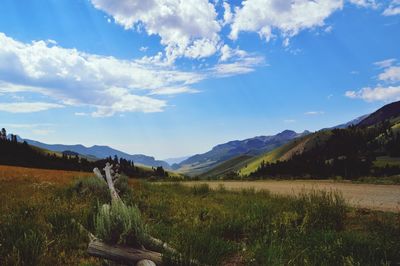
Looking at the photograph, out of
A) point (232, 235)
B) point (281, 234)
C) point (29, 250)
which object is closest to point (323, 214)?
point (281, 234)

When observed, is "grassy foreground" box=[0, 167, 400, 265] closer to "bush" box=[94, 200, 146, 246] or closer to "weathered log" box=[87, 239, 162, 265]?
"weathered log" box=[87, 239, 162, 265]

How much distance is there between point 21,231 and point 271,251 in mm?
4811

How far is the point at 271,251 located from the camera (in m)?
6.82

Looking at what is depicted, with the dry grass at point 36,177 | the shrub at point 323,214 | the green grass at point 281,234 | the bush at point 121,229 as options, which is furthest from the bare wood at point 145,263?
the dry grass at point 36,177

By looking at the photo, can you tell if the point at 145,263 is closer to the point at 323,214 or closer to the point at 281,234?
the point at 281,234

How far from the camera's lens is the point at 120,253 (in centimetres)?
568

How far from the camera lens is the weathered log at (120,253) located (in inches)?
223

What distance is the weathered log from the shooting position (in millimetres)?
5668

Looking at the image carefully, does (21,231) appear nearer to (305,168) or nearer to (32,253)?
(32,253)

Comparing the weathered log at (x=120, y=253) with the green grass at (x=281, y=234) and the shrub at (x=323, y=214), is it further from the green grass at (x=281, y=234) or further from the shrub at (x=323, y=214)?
the shrub at (x=323, y=214)

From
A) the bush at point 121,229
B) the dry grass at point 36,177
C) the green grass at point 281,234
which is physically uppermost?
the dry grass at point 36,177

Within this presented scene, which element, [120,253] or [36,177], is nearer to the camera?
[120,253]

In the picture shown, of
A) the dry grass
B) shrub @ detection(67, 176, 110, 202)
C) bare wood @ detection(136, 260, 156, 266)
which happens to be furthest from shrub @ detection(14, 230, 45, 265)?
the dry grass

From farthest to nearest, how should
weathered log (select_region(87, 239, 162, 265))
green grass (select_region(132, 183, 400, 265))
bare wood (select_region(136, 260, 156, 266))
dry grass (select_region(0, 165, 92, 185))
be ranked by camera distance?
dry grass (select_region(0, 165, 92, 185)) < green grass (select_region(132, 183, 400, 265)) < weathered log (select_region(87, 239, 162, 265)) < bare wood (select_region(136, 260, 156, 266))
